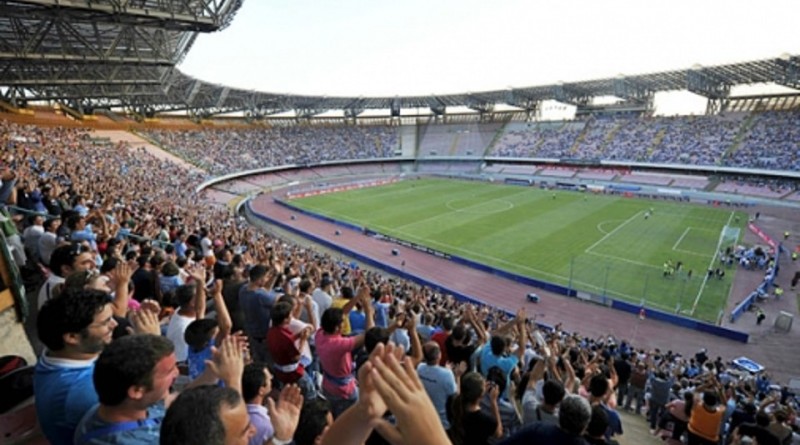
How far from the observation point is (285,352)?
4.69 metres

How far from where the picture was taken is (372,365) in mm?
1938

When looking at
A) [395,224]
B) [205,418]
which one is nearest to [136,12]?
[205,418]

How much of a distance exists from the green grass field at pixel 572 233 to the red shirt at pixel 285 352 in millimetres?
21606

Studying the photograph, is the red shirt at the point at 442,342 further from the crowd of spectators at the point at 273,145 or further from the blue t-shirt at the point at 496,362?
the crowd of spectators at the point at 273,145

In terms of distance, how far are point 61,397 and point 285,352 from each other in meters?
2.24

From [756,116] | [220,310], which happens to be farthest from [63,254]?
[756,116]

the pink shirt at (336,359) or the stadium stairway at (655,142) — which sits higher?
the stadium stairway at (655,142)

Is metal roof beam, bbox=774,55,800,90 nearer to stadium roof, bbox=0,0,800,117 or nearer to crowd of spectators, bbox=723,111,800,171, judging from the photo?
stadium roof, bbox=0,0,800,117

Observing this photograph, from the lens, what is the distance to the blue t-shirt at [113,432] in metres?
2.24

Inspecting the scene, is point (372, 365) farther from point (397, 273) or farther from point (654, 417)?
point (397, 273)

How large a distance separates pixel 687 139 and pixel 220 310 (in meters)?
65.7

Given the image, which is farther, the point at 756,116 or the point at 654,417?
the point at 756,116

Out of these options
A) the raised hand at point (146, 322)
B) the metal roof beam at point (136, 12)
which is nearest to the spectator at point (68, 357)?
the raised hand at point (146, 322)

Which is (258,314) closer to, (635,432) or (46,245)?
(46,245)
